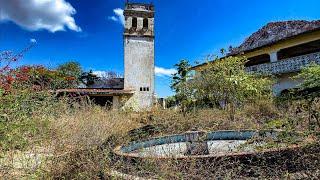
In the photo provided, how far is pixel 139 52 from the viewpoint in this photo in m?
34.2

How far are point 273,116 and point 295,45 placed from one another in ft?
40.3

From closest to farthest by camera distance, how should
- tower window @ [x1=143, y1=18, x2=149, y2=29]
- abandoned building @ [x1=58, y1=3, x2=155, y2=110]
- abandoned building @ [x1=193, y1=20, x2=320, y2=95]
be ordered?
1. abandoned building @ [x1=193, y1=20, x2=320, y2=95]
2. abandoned building @ [x1=58, y1=3, x2=155, y2=110]
3. tower window @ [x1=143, y1=18, x2=149, y2=29]

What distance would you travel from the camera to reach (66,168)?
5.61 metres

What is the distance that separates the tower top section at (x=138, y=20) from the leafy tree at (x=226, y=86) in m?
16.5

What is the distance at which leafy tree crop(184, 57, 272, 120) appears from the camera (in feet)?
55.5

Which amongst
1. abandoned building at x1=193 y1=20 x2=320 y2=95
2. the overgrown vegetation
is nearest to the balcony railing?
abandoned building at x1=193 y1=20 x2=320 y2=95

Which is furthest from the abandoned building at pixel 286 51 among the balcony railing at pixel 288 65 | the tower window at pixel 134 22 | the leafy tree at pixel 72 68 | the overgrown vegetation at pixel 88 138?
the leafy tree at pixel 72 68

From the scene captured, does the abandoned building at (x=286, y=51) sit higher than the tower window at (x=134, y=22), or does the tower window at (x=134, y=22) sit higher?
the tower window at (x=134, y=22)

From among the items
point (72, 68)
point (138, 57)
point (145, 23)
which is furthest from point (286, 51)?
point (72, 68)

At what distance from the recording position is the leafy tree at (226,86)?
55.5 ft

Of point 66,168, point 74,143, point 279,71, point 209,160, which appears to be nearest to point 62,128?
point 74,143

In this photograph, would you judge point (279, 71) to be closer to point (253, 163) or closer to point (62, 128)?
point (62, 128)

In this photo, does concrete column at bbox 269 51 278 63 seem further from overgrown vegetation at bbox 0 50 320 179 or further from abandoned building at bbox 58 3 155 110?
abandoned building at bbox 58 3 155 110

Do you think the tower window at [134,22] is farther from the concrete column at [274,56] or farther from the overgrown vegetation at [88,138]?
the overgrown vegetation at [88,138]
